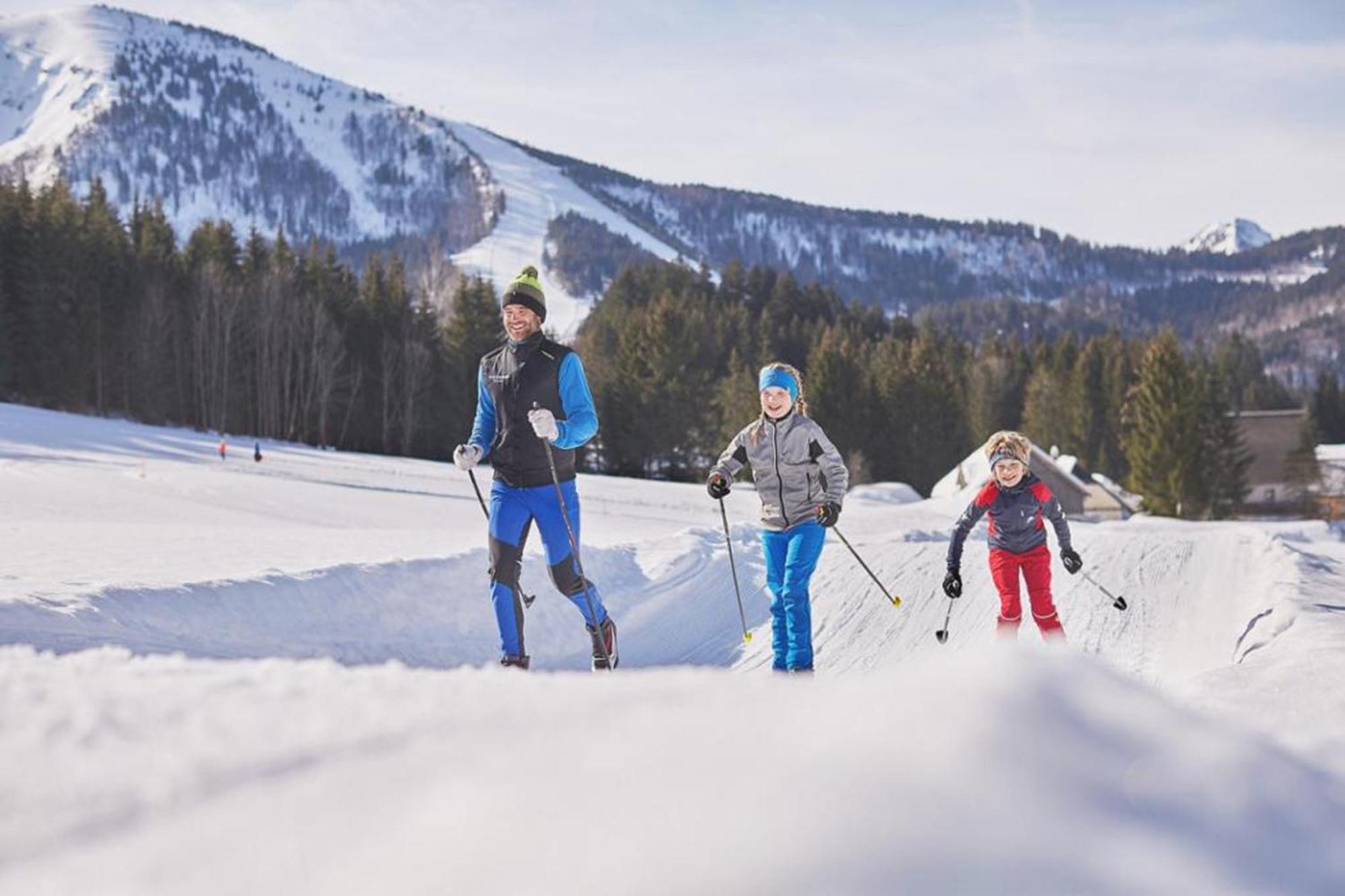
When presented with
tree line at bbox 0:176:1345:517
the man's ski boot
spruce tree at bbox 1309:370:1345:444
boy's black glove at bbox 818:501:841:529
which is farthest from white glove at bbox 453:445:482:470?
spruce tree at bbox 1309:370:1345:444

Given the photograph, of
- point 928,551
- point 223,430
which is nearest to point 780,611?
point 928,551

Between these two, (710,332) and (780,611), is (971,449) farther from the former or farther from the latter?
(780,611)

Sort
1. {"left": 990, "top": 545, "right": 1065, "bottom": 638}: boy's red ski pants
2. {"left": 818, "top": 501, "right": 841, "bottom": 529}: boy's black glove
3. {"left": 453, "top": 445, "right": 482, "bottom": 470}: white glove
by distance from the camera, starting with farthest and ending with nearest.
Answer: {"left": 990, "top": 545, "right": 1065, "bottom": 638}: boy's red ski pants, {"left": 818, "top": 501, "right": 841, "bottom": 529}: boy's black glove, {"left": 453, "top": 445, "right": 482, "bottom": 470}: white glove

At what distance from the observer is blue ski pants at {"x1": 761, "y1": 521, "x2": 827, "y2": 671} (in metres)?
7.06

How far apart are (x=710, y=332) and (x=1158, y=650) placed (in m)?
60.4

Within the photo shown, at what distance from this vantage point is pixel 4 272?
50688 millimetres

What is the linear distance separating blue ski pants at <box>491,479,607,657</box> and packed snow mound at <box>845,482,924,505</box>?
112 ft

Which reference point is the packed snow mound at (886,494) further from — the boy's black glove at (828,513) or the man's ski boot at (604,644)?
the man's ski boot at (604,644)

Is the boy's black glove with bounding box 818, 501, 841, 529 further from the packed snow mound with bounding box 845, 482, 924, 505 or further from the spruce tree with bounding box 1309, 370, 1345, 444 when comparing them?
the spruce tree with bounding box 1309, 370, 1345, 444

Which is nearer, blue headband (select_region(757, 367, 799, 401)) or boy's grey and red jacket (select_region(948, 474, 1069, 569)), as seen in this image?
blue headband (select_region(757, 367, 799, 401))

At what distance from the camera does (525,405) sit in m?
6.66

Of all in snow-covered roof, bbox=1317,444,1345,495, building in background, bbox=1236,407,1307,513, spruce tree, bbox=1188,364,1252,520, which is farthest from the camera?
building in background, bbox=1236,407,1307,513

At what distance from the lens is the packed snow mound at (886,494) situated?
1647 inches

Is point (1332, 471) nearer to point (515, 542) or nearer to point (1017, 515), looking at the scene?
point (1017, 515)
